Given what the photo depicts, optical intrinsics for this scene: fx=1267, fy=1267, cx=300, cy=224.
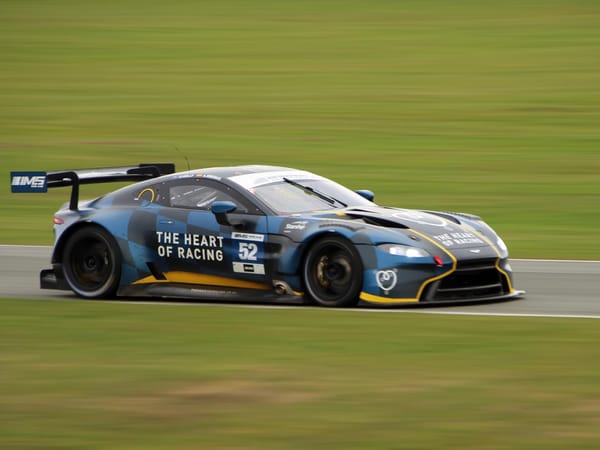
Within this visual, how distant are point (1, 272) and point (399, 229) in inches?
211

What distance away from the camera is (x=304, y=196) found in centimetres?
1191

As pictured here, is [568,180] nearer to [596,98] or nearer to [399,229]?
[596,98]

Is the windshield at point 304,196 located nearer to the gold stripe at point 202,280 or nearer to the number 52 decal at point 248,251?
the number 52 decal at point 248,251

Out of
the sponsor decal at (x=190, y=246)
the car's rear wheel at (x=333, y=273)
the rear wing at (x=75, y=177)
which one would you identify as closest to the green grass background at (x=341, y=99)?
the rear wing at (x=75, y=177)

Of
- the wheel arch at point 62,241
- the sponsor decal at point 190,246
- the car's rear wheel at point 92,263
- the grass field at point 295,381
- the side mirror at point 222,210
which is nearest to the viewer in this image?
the grass field at point 295,381

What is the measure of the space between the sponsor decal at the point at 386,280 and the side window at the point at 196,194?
5.11 ft

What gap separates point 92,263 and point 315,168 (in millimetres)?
10472

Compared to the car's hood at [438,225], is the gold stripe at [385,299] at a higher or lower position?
lower

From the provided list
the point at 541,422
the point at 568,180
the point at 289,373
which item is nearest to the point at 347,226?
the point at 289,373

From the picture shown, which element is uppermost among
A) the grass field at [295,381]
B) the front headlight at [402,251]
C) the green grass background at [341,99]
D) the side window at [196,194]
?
the green grass background at [341,99]

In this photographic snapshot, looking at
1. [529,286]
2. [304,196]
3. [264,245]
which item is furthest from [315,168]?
[264,245]

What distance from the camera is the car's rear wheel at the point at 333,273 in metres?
10.9

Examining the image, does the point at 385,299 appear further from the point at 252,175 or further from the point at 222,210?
the point at 252,175

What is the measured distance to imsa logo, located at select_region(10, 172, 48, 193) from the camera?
12.4 metres
